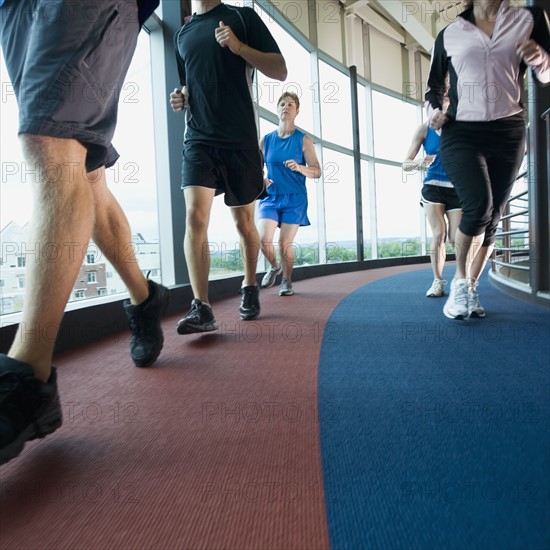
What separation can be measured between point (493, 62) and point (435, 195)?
1179 millimetres

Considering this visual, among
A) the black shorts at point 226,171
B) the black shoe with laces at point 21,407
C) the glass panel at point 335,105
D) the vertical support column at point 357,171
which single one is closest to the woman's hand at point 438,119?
the black shorts at point 226,171

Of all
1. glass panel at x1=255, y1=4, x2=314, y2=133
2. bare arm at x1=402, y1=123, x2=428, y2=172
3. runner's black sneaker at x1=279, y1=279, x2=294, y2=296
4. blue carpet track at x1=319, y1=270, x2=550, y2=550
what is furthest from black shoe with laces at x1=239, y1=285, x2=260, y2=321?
glass panel at x1=255, y1=4, x2=314, y2=133

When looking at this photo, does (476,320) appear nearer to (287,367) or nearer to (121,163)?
(287,367)

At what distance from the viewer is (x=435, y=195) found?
296 cm

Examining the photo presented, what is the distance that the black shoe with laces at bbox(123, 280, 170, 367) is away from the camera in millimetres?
1308

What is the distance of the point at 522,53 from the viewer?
5.91 ft

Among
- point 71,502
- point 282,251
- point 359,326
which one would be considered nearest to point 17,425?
point 71,502

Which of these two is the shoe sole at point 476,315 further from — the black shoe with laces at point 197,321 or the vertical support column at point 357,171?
the vertical support column at point 357,171

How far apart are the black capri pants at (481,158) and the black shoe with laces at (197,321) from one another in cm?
127

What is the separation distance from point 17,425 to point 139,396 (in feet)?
1.29

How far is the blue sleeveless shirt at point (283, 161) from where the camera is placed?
11.7ft

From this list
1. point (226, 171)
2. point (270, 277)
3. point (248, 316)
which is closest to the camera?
point (226, 171)

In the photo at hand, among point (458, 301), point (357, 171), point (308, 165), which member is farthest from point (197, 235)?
point (357, 171)

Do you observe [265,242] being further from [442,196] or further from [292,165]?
[442,196]
